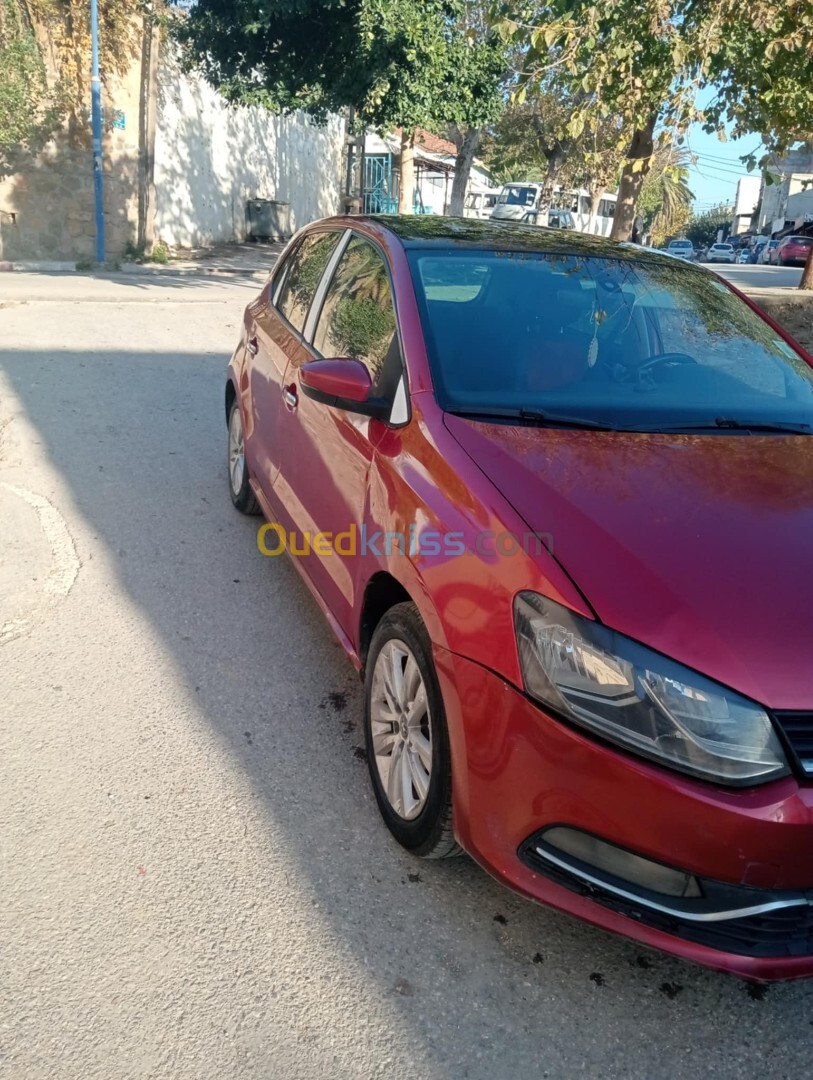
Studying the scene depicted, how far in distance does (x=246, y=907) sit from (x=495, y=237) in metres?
2.73

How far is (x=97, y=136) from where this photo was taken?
57.1 ft

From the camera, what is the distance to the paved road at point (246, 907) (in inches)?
82.9

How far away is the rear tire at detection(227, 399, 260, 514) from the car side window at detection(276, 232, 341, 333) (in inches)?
29.8

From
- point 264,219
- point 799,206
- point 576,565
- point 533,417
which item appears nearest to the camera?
point 576,565

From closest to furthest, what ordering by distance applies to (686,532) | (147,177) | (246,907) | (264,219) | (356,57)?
(686,532) → (246,907) → (356,57) → (147,177) → (264,219)

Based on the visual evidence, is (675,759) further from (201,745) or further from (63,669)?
(63,669)

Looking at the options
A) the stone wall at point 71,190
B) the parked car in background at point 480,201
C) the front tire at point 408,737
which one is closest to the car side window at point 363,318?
the front tire at point 408,737

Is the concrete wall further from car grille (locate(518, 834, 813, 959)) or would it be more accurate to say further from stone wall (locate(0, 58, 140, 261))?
car grille (locate(518, 834, 813, 959))

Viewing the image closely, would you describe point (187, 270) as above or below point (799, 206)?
below

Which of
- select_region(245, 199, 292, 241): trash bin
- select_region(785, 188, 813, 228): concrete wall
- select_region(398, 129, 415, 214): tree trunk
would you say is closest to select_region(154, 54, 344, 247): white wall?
select_region(245, 199, 292, 241): trash bin

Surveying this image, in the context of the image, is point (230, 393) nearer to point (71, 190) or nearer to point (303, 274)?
point (303, 274)

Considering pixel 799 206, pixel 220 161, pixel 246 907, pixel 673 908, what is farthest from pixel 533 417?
pixel 799 206

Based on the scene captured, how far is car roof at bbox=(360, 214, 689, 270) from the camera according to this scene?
3.62 metres

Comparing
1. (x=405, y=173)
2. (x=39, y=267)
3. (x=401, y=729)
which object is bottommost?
(x=39, y=267)
